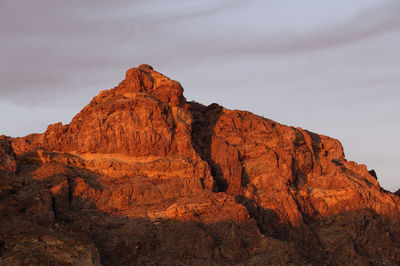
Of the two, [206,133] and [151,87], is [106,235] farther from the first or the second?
[206,133]

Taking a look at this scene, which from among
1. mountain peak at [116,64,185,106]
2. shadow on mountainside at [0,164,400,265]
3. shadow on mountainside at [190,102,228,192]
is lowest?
shadow on mountainside at [0,164,400,265]

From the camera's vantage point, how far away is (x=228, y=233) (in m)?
47.3

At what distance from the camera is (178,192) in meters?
49.8

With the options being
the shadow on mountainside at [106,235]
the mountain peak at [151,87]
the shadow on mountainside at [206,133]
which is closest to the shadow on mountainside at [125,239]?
the shadow on mountainside at [106,235]

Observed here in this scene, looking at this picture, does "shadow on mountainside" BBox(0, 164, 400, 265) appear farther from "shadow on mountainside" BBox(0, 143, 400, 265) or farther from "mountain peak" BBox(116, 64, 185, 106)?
"mountain peak" BBox(116, 64, 185, 106)

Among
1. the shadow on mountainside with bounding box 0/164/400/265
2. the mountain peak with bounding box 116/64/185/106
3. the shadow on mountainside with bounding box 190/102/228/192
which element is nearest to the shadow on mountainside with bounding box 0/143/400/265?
the shadow on mountainside with bounding box 0/164/400/265

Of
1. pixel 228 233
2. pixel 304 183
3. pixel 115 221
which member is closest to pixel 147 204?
pixel 115 221

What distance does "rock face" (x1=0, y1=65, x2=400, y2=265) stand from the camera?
44031 millimetres

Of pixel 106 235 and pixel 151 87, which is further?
pixel 151 87

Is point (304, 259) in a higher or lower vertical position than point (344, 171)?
lower

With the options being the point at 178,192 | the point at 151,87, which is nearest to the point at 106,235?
the point at 178,192

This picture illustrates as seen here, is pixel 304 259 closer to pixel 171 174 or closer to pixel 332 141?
pixel 171 174

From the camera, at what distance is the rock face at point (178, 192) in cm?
4403

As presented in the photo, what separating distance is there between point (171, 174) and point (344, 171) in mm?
19224
